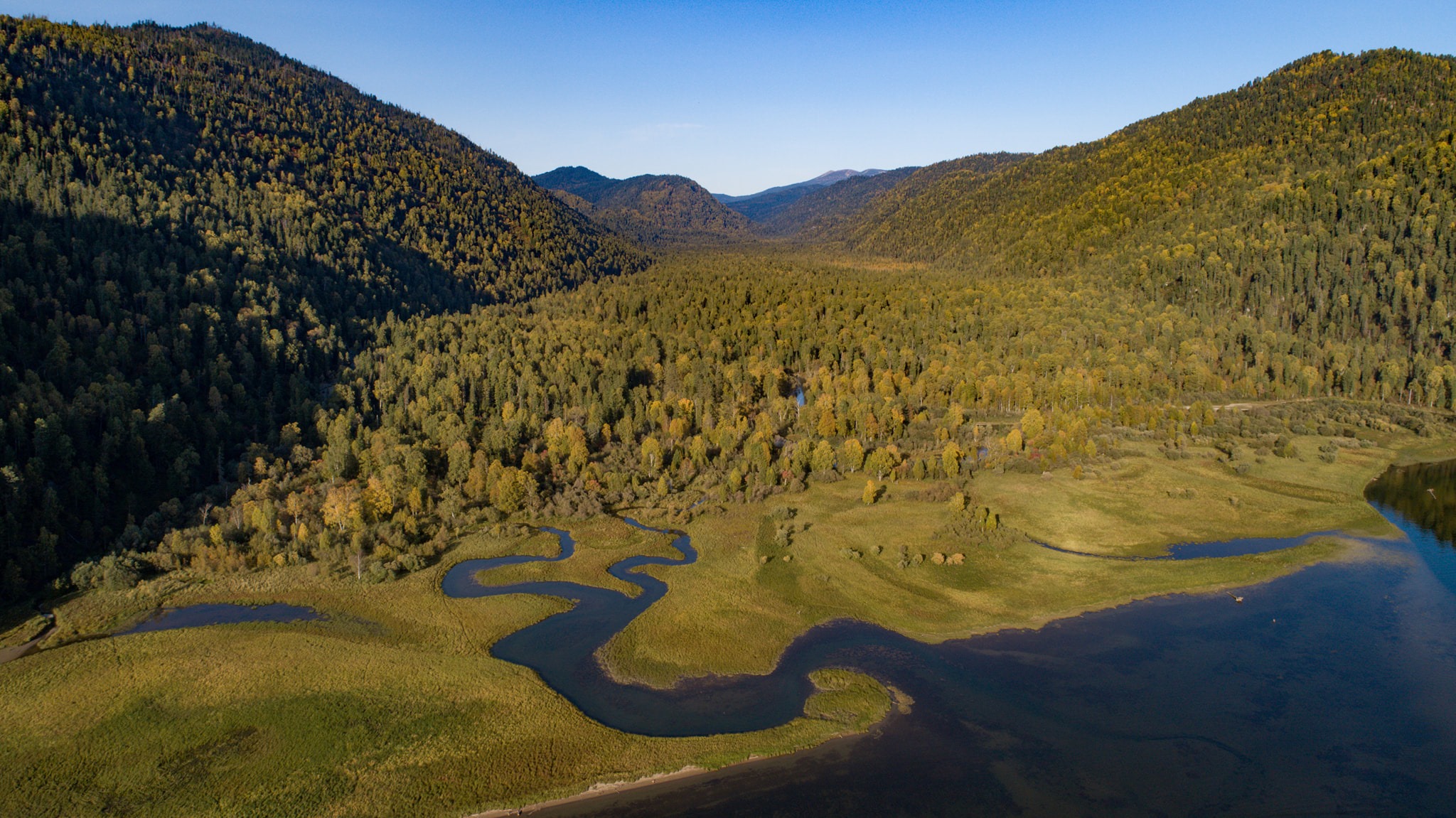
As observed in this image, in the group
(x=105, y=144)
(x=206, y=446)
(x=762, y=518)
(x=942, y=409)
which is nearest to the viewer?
(x=762, y=518)

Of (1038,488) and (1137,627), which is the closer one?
(1137,627)

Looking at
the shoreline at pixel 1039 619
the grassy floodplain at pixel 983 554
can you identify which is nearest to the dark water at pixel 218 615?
the shoreline at pixel 1039 619

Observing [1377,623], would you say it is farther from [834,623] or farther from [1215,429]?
[1215,429]

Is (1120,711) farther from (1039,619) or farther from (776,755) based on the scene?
(776,755)

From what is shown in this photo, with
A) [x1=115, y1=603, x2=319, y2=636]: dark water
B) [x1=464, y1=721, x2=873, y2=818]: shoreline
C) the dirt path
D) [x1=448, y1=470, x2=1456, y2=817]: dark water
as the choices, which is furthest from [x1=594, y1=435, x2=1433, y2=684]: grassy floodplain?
the dirt path

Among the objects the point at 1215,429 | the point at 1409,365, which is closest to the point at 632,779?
the point at 1215,429

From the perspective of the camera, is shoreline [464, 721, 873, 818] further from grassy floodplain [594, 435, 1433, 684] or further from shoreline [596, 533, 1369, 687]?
grassy floodplain [594, 435, 1433, 684]

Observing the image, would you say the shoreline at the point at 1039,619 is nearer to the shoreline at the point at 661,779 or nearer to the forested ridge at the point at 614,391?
the shoreline at the point at 661,779
